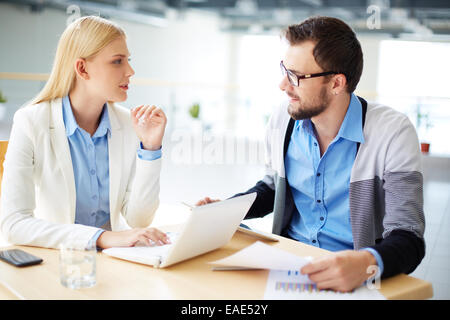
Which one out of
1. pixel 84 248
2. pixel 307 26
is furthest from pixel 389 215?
pixel 84 248

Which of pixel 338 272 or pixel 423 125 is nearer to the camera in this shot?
pixel 338 272

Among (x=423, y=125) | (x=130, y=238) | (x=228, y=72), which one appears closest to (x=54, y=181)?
(x=130, y=238)

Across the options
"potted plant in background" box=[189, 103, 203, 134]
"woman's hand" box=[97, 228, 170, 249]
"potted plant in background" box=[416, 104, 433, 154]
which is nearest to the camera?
"woman's hand" box=[97, 228, 170, 249]

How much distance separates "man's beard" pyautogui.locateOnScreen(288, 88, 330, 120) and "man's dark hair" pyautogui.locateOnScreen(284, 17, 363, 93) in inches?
3.8

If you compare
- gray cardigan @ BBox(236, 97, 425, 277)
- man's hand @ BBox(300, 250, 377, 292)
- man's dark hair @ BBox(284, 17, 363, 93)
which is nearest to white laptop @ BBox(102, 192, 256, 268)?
man's hand @ BBox(300, 250, 377, 292)

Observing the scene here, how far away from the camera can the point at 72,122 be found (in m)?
1.62

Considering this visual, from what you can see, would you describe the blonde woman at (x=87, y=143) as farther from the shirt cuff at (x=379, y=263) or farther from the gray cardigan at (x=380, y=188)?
the shirt cuff at (x=379, y=263)

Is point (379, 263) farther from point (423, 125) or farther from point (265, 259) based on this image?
point (423, 125)

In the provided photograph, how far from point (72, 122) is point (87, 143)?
0.09m

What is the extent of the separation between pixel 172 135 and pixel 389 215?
6.86 m

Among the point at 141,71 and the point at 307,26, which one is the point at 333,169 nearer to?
the point at 307,26

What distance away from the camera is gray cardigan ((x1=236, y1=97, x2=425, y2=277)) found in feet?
4.13

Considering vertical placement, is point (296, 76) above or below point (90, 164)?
above

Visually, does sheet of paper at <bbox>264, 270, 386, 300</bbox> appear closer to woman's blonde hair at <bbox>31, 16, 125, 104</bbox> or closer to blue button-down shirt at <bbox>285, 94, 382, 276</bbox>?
blue button-down shirt at <bbox>285, 94, 382, 276</bbox>
